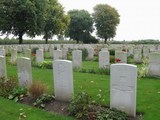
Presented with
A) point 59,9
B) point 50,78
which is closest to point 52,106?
point 50,78

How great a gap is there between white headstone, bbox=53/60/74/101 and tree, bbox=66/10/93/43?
56654 millimetres

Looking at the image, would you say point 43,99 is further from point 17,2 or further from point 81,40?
point 81,40

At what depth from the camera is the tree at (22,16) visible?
127 ft

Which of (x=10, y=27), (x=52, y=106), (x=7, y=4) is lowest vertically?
(x=52, y=106)

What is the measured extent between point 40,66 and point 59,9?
40642 millimetres

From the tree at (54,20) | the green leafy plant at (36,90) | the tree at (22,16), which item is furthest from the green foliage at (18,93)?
the tree at (54,20)

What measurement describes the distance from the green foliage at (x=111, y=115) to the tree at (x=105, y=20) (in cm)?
5889

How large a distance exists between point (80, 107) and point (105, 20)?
202ft

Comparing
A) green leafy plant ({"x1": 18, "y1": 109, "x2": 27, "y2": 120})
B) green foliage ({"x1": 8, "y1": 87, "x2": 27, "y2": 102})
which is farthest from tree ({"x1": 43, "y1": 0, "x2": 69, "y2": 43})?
green leafy plant ({"x1": 18, "y1": 109, "x2": 27, "y2": 120})

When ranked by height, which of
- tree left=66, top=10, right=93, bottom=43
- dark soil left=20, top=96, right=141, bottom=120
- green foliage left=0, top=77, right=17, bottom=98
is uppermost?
tree left=66, top=10, right=93, bottom=43

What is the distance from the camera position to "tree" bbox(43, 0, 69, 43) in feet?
169

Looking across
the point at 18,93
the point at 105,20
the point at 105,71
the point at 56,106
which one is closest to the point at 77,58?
the point at 105,71

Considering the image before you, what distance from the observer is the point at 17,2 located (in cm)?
3872

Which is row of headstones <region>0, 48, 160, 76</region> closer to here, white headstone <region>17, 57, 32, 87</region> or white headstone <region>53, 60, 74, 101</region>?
white headstone <region>17, 57, 32, 87</region>
